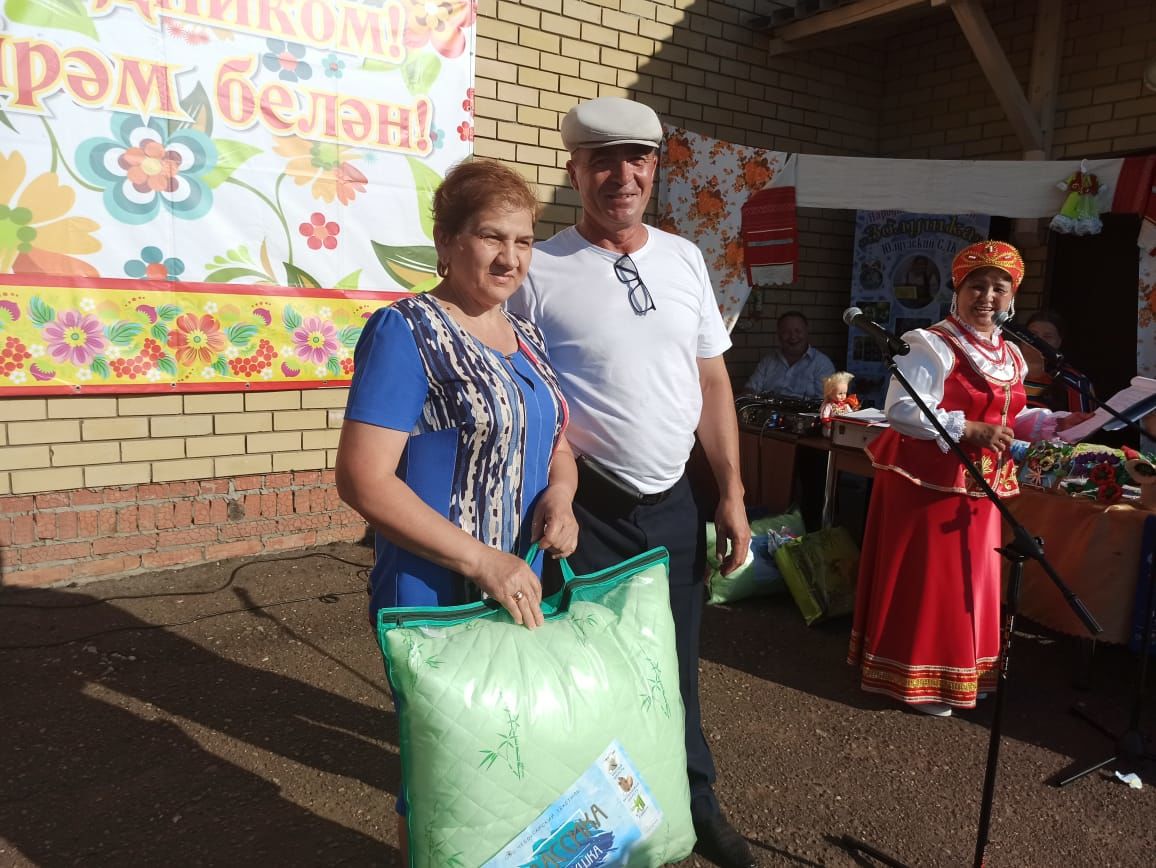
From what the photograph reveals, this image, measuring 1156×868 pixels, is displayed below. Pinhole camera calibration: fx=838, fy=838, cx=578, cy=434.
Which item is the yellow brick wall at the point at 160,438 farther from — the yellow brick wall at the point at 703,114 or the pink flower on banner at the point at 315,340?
the pink flower on banner at the point at 315,340

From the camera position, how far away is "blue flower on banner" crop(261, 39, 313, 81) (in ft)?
14.9

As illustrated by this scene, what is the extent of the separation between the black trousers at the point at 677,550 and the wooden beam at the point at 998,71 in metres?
5.10

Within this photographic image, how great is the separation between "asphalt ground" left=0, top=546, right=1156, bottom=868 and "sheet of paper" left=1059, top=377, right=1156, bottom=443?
1.04 meters

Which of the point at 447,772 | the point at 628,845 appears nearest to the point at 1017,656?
the point at 628,845

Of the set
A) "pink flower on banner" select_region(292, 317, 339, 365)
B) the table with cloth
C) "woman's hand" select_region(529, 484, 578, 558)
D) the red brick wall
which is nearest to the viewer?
"woman's hand" select_region(529, 484, 578, 558)

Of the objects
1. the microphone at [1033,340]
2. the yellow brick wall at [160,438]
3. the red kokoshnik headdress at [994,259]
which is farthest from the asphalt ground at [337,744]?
the red kokoshnik headdress at [994,259]

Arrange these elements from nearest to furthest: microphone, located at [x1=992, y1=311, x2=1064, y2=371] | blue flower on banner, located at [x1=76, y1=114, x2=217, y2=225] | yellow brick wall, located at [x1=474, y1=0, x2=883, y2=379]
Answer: microphone, located at [x1=992, y1=311, x2=1064, y2=371] < blue flower on banner, located at [x1=76, y1=114, x2=217, y2=225] < yellow brick wall, located at [x1=474, y1=0, x2=883, y2=379]

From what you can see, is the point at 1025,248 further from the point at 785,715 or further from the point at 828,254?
the point at 785,715

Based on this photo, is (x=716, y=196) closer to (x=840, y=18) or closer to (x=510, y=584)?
(x=840, y=18)

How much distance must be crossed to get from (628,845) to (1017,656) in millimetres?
3207

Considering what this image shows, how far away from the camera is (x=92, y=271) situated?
413 cm

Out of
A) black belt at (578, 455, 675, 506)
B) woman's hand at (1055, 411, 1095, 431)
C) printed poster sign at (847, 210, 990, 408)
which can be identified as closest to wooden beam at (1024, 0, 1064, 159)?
printed poster sign at (847, 210, 990, 408)

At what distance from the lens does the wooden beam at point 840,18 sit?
6.01 metres

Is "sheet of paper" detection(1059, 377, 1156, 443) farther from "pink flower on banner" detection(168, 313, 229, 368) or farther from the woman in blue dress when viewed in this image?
"pink flower on banner" detection(168, 313, 229, 368)
